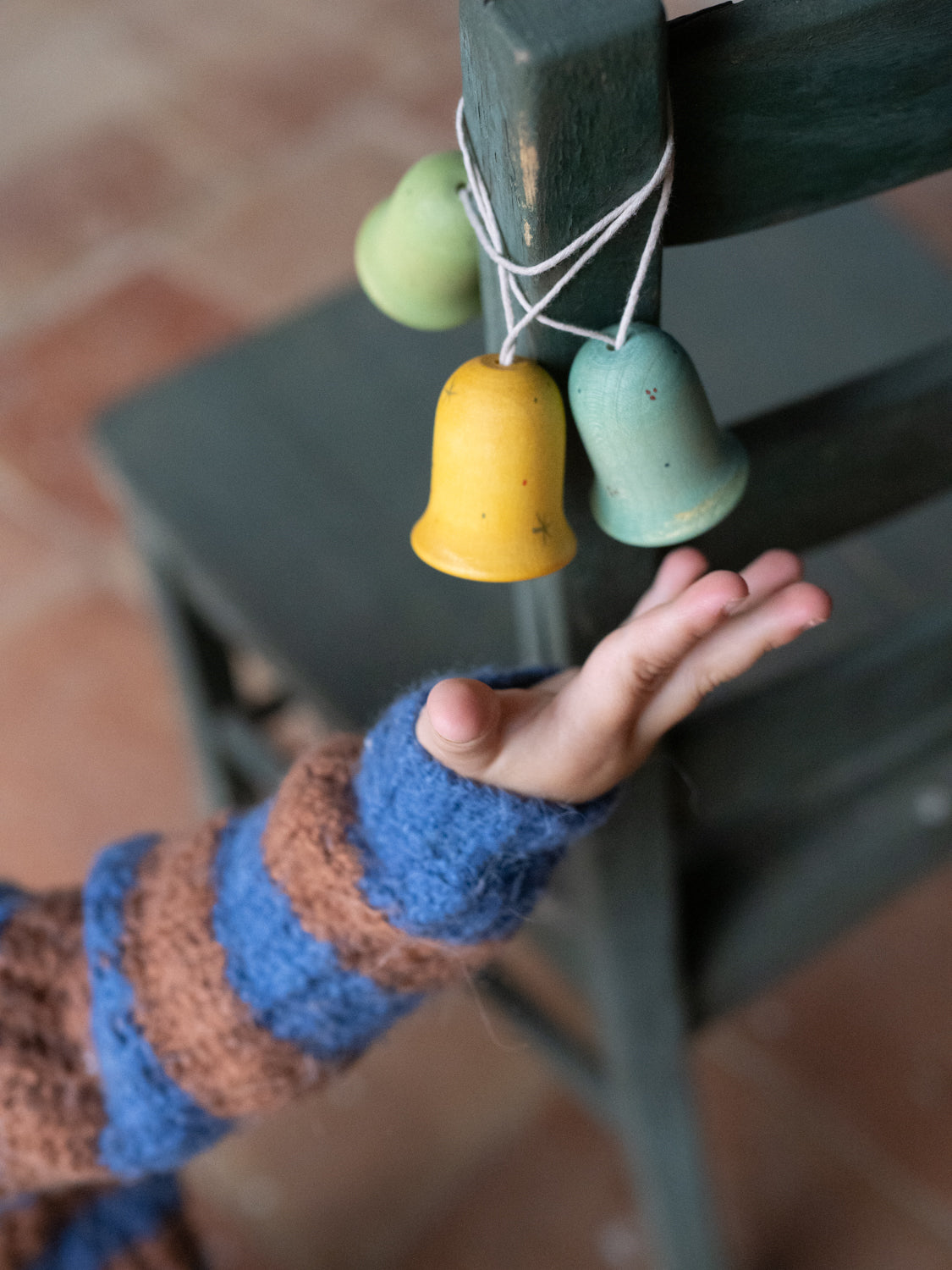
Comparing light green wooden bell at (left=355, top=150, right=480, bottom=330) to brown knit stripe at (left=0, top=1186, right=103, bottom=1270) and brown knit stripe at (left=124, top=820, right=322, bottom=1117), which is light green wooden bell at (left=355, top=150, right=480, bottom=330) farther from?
brown knit stripe at (left=0, top=1186, right=103, bottom=1270)

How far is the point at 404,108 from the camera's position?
1.96 meters

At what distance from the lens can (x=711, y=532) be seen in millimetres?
460

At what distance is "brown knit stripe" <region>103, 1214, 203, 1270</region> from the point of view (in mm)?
742

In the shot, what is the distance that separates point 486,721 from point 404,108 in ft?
5.80

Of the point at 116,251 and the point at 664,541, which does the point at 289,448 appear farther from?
the point at 116,251

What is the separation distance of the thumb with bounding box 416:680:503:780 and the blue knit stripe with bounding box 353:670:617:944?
0.01m

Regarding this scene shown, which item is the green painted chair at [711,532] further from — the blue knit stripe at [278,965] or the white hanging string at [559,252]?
the blue knit stripe at [278,965]

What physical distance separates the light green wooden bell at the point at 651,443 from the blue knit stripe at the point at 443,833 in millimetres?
85

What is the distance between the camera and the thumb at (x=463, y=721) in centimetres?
40

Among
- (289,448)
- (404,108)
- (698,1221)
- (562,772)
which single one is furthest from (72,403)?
(562,772)

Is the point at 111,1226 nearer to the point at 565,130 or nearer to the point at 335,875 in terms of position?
the point at 335,875

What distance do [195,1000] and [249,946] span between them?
0.11 ft

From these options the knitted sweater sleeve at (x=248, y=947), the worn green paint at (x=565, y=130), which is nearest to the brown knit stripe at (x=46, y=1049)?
the knitted sweater sleeve at (x=248, y=947)

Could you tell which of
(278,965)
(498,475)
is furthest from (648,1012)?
(498,475)
